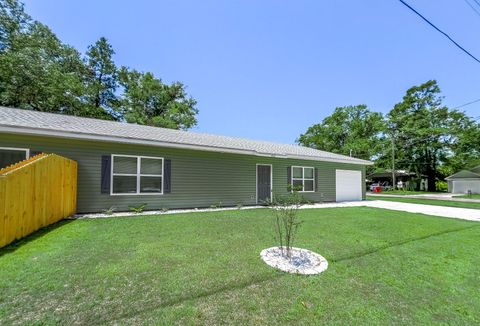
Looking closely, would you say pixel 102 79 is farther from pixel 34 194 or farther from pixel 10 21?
pixel 34 194

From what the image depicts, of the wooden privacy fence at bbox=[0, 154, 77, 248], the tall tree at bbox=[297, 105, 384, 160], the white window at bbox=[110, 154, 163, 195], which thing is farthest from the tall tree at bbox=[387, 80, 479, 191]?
the wooden privacy fence at bbox=[0, 154, 77, 248]

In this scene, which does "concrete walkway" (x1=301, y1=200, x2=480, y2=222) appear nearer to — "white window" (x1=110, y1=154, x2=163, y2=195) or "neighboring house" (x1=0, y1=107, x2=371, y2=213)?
"neighboring house" (x1=0, y1=107, x2=371, y2=213)

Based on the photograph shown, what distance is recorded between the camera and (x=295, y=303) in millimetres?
2701

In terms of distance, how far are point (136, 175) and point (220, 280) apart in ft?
20.3

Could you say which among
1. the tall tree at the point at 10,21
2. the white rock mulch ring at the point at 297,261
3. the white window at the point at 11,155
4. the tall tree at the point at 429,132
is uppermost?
the tall tree at the point at 10,21

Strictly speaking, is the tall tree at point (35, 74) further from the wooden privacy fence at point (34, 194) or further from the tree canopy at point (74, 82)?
the wooden privacy fence at point (34, 194)

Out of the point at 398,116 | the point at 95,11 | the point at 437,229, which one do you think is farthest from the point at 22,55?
the point at 398,116

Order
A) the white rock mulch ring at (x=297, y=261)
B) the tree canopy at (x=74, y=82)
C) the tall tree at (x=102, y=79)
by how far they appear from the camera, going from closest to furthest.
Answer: the white rock mulch ring at (x=297, y=261) → the tree canopy at (x=74, y=82) → the tall tree at (x=102, y=79)

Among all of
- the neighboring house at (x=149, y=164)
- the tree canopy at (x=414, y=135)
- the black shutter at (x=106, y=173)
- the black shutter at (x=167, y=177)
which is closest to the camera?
the neighboring house at (x=149, y=164)

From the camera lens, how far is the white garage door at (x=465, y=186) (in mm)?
26391

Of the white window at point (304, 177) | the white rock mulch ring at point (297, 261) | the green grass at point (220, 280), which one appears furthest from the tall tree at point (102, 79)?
the white rock mulch ring at point (297, 261)

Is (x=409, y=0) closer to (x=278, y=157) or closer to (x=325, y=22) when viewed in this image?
(x=325, y=22)

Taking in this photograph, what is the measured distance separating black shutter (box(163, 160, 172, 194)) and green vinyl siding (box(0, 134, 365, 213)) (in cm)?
12

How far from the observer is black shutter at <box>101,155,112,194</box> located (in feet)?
24.8
